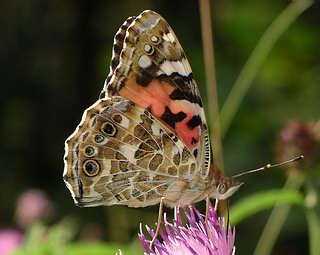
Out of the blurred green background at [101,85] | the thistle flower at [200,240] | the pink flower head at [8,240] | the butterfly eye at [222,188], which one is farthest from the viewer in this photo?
the blurred green background at [101,85]

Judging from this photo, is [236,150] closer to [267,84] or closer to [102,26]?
[267,84]

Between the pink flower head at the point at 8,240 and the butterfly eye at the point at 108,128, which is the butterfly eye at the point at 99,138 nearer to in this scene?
the butterfly eye at the point at 108,128

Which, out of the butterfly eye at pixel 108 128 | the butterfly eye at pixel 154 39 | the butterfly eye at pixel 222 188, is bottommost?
the butterfly eye at pixel 222 188

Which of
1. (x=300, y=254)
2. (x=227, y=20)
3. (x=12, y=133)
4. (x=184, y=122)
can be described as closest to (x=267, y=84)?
(x=227, y=20)

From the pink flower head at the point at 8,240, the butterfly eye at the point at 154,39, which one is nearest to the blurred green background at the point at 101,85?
the pink flower head at the point at 8,240

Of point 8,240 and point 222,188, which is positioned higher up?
point 222,188

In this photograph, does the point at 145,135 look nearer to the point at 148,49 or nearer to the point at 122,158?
the point at 122,158

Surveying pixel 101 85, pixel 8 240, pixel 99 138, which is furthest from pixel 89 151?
pixel 101 85

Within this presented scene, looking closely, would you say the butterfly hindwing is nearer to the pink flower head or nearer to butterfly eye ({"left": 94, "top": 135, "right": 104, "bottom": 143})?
butterfly eye ({"left": 94, "top": 135, "right": 104, "bottom": 143})
